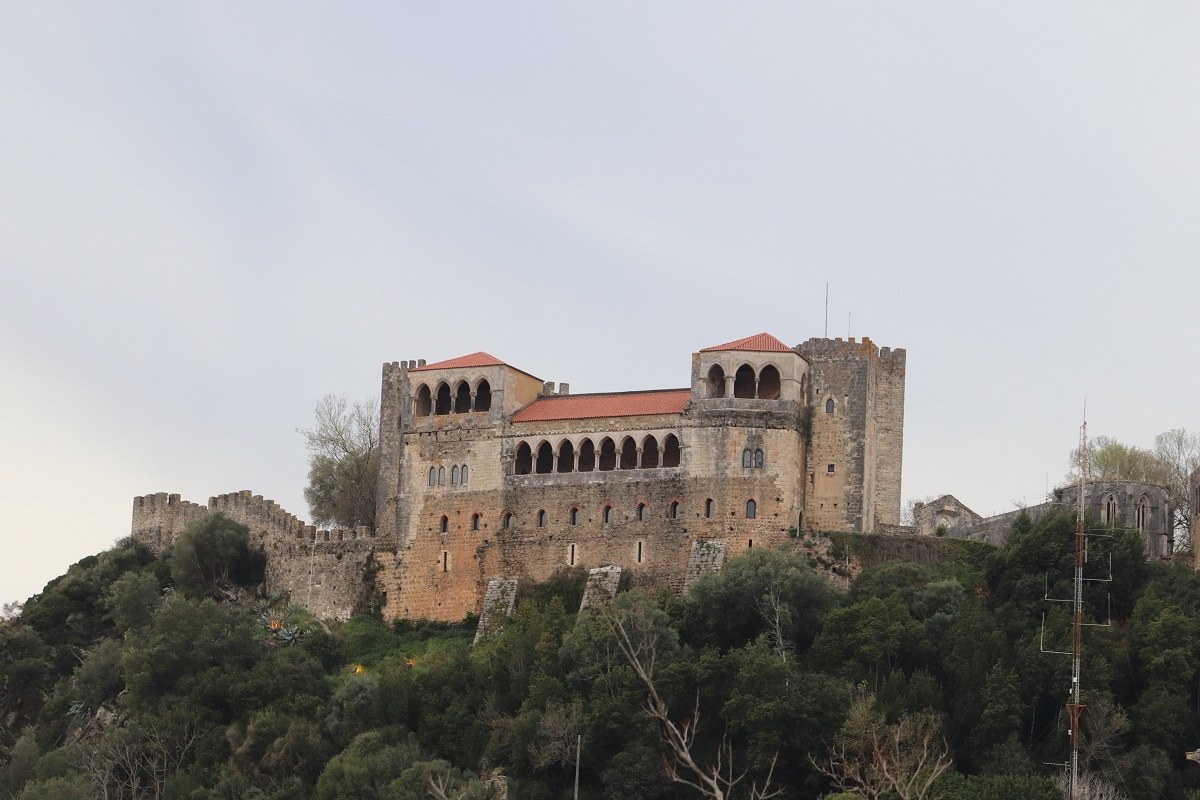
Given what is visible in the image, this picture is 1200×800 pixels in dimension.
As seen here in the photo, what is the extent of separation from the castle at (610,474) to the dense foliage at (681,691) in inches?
69.0

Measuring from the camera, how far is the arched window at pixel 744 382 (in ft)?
238

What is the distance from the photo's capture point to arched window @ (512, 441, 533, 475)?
7388 centimetres

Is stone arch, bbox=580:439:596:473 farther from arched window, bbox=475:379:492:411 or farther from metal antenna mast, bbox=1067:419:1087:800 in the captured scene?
metal antenna mast, bbox=1067:419:1087:800

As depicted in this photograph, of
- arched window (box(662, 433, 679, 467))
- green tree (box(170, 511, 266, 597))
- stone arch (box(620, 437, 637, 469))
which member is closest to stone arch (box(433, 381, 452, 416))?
stone arch (box(620, 437, 637, 469))

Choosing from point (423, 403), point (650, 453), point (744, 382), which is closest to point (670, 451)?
point (650, 453)

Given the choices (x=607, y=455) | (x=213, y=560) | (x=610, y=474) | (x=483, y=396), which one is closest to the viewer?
(x=610, y=474)

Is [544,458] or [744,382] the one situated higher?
[744,382]

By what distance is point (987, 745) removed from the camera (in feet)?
201

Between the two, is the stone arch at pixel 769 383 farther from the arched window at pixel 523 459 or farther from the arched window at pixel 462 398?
the arched window at pixel 462 398

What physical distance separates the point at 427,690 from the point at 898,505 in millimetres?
17406

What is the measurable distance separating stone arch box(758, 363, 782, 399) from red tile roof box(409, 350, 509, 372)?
29.4ft

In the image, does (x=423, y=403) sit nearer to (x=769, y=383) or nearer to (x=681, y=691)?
(x=769, y=383)

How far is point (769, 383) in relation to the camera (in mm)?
72625

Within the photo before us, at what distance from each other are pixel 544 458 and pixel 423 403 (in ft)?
17.6
